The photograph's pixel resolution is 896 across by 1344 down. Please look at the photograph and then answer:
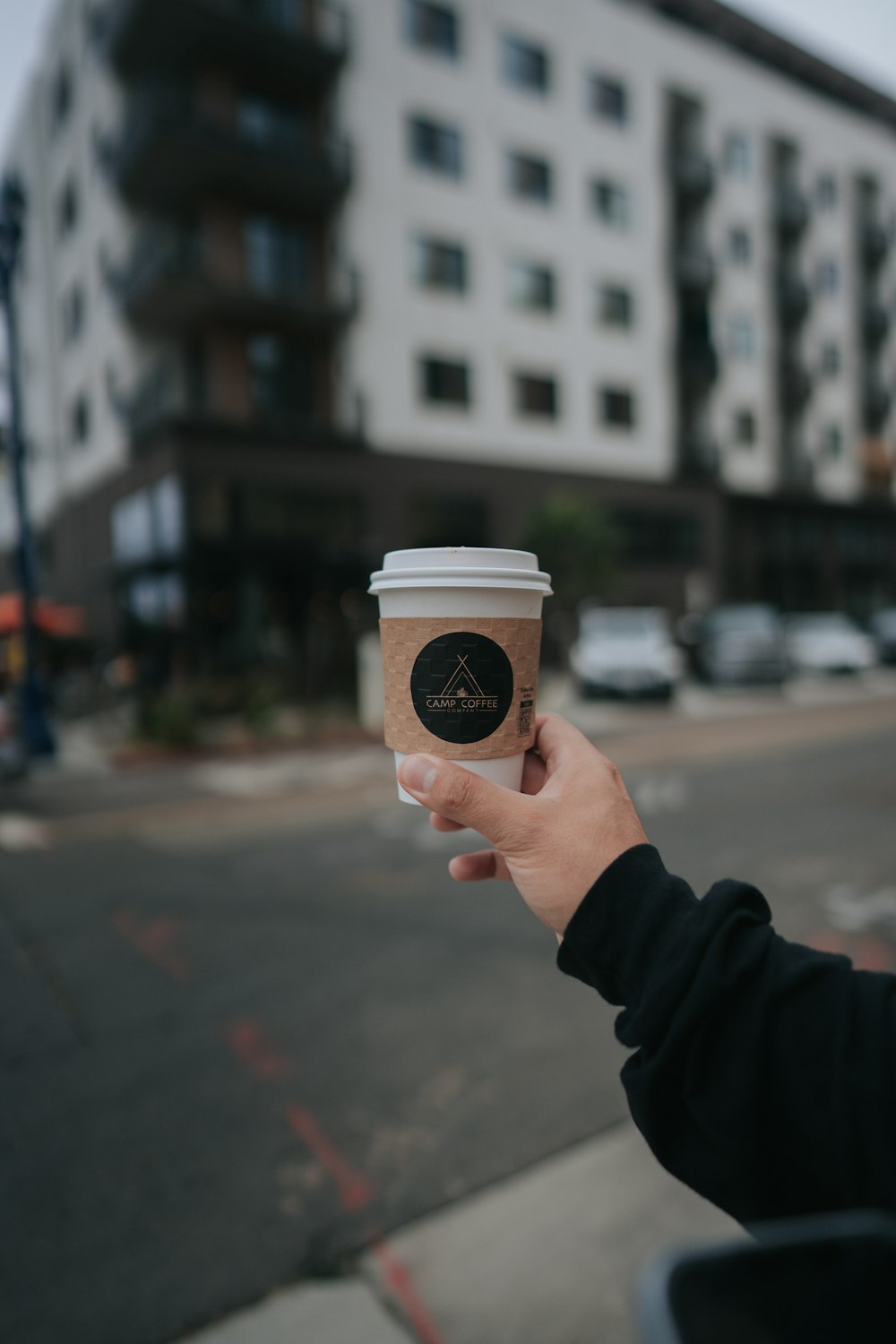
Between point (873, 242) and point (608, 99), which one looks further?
point (873, 242)

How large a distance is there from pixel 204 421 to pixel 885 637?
62.7ft

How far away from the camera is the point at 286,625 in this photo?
66.2 ft

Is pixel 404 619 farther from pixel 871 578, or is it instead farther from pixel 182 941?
pixel 871 578

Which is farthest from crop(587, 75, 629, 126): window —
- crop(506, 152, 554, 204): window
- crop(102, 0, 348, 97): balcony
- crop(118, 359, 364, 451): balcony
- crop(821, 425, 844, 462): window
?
crop(821, 425, 844, 462): window

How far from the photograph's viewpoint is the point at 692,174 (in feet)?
92.5

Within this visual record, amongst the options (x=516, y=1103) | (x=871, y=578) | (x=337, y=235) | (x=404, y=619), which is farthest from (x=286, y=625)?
(x=871, y=578)

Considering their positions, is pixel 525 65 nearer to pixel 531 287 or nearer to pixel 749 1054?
pixel 531 287

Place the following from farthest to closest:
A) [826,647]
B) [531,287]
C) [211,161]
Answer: [531,287] < [826,647] < [211,161]

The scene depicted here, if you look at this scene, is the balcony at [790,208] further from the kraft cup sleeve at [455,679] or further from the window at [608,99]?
the kraft cup sleeve at [455,679]

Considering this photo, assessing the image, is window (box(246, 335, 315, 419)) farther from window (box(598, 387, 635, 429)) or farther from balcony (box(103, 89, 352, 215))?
window (box(598, 387, 635, 429))

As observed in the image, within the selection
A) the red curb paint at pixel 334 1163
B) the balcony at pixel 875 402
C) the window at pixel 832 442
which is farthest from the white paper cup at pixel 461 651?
the balcony at pixel 875 402

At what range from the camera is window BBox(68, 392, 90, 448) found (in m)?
25.8

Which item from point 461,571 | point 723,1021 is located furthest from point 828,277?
point 723,1021

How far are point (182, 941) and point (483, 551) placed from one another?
14.8 feet
